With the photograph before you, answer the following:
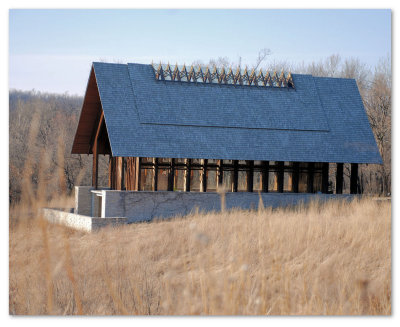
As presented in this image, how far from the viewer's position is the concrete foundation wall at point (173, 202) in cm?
1983

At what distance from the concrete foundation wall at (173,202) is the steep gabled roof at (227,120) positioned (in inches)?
62.8

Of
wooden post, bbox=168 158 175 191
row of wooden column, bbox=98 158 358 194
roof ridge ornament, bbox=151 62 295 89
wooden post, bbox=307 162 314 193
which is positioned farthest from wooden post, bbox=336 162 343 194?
wooden post, bbox=168 158 175 191

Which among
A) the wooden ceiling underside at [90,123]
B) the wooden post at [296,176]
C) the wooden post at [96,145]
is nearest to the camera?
the wooden post at [296,176]

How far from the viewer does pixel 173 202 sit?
20.4 m

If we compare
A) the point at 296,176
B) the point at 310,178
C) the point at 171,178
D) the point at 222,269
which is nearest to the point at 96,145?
the point at 171,178

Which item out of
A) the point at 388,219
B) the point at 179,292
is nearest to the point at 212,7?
the point at 179,292

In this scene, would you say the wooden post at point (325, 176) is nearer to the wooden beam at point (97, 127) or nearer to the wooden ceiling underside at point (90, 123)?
the wooden ceiling underside at point (90, 123)

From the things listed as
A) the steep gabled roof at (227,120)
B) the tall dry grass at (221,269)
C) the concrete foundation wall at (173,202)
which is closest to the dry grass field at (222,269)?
the tall dry grass at (221,269)

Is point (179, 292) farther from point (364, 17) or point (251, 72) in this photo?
point (251, 72)

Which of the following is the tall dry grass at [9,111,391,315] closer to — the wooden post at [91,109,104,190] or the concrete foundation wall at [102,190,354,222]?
the concrete foundation wall at [102,190,354,222]

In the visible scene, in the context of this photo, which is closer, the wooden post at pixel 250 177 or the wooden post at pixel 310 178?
the wooden post at pixel 250 177

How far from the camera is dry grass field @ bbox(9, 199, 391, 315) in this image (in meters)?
9.35

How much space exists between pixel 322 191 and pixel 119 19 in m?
12.9

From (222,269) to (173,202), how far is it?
437 inches
